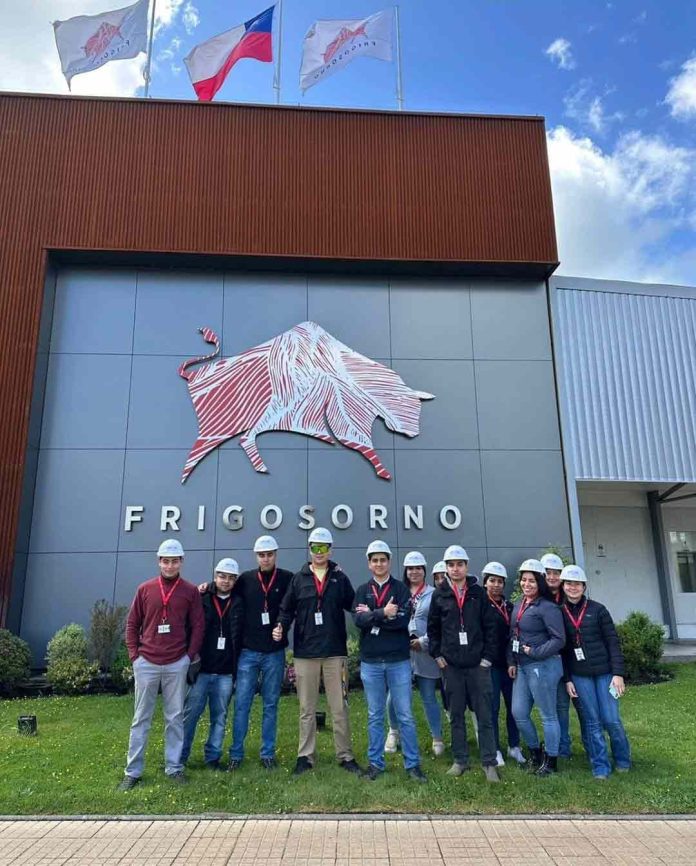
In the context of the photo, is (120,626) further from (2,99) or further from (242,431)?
(2,99)

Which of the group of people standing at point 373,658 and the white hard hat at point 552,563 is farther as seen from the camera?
the white hard hat at point 552,563

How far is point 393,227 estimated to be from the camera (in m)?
12.0

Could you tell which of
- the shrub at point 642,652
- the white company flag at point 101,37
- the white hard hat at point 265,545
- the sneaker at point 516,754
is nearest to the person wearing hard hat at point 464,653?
the sneaker at point 516,754

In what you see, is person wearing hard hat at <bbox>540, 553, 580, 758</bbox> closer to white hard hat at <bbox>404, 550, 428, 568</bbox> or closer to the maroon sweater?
white hard hat at <bbox>404, 550, 428, 568</bbox>

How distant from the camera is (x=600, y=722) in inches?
204

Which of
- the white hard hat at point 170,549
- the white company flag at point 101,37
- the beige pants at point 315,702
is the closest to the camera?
the beige pants at point 315,702

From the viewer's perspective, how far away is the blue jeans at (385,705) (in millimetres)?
5074

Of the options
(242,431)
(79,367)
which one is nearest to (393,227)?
(242,431)

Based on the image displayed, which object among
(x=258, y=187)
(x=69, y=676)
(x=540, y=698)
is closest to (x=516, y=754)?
(x=540, y=698)

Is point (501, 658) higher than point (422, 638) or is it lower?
lower

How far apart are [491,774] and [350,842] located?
1532 millimetres

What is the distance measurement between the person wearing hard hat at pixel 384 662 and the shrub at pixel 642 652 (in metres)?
6.22

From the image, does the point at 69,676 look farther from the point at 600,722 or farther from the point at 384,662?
the point at 600,722

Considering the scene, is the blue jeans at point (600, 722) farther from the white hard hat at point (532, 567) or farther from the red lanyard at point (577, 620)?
the white hard hat at point (532, 567)
